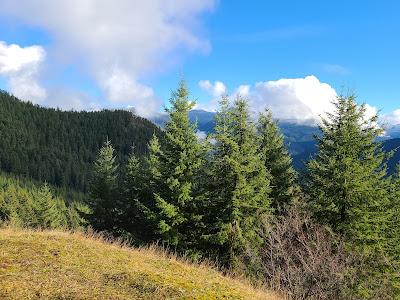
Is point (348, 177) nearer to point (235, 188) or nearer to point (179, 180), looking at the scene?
point (235, 188)

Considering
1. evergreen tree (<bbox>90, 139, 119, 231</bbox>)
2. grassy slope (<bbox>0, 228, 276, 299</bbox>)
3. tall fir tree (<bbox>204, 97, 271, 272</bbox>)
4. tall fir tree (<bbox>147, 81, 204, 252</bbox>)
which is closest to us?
grassy slope (<bbox>0, 228, 276, 299</bbox>)

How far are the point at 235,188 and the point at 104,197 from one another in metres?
17.7

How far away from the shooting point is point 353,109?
2420cm

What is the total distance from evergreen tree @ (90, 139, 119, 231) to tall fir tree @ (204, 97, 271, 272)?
46.1ft

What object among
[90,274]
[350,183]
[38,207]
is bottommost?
[38,207]

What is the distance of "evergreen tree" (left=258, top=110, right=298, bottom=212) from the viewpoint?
30922mm

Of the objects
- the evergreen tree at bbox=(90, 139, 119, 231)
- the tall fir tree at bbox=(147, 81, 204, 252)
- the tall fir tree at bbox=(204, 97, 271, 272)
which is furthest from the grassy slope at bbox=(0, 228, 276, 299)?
the evergreen tree at bbox=(90, 139, 119, 231)

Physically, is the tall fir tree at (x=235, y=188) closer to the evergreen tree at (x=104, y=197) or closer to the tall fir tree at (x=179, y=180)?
the tall fir tree at (x=179, y=180)

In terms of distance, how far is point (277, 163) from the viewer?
31672mm

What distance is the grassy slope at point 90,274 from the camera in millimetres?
8094

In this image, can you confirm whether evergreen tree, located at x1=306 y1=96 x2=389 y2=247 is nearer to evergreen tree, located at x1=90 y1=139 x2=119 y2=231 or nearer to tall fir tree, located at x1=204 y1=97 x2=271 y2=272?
tall fir tree, located at x1=204 y1=97 x2=271 y2=272

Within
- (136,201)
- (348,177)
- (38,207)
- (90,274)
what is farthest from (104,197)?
(38,207)

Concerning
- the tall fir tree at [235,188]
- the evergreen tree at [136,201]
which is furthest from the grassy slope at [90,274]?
the evergreen tree at [136,201]

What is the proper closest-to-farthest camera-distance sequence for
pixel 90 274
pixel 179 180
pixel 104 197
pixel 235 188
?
pixel 90 274 < pixel 235 188 < pixel 179 180 < pixel 104 197
